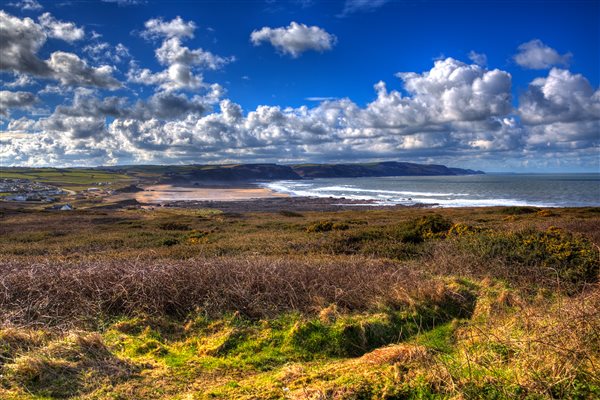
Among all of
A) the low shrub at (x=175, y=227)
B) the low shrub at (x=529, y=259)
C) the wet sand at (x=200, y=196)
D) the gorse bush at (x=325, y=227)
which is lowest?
the wet sand at (x=200, y=196)

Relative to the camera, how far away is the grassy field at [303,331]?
4.14m

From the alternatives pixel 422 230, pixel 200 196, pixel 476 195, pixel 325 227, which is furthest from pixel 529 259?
pixel 200 196

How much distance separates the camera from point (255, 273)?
320 inches

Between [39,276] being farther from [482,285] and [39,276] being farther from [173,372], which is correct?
[482,285]

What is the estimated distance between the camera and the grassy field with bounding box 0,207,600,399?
4.14m

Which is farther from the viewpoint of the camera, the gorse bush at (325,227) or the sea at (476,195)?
the sea at (476,195)

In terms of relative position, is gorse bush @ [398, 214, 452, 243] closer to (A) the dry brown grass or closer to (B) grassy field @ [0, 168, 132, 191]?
(A) the dry brown grass

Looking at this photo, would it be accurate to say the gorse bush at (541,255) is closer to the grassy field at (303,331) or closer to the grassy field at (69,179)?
the grassy field at (303,331)

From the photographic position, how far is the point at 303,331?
19.8ft

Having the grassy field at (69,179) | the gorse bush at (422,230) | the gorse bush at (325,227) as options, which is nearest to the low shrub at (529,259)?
the gorse bush at (422,230)

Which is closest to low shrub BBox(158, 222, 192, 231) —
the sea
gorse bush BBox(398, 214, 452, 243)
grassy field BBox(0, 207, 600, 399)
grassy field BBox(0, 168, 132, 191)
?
gorse bush BBox(398, 214, 452, 243)

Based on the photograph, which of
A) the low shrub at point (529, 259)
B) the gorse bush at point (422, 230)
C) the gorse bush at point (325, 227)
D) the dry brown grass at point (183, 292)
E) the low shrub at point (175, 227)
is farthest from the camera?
the low shrub at point (175, 227)

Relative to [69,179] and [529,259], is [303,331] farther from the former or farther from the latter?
[69,179]

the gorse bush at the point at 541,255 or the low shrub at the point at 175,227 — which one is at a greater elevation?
the gorse bush at the point at 541,255
